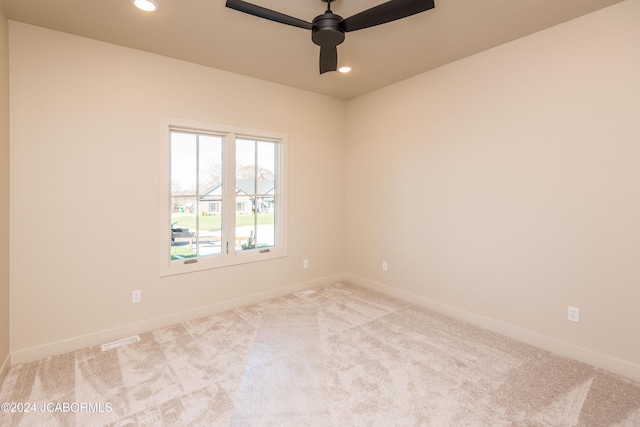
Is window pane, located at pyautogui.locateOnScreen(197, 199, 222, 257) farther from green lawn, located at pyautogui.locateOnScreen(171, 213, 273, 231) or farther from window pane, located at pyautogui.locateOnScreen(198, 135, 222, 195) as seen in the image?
window pane, located at pyautogui.locateOnScreen(198, 135, 222, 195)

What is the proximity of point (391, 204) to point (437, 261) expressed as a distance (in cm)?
89

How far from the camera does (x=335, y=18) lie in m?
2.00

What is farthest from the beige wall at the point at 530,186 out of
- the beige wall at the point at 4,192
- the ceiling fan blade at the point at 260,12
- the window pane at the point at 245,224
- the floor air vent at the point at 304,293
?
the beige wall at the point at 4,192

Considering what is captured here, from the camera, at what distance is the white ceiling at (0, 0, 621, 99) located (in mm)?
2229

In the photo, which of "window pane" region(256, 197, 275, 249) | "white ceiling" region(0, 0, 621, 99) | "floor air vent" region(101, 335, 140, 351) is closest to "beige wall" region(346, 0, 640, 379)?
"white ceiling" region(0, 0, 621, 99)

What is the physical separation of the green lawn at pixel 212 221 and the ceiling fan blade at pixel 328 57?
1976mm

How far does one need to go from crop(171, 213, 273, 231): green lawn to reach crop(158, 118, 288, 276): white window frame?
8 cm

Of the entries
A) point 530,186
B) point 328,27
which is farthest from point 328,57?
point 530,186

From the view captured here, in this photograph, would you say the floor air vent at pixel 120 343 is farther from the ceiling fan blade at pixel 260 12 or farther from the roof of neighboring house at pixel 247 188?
the ceiling fan blade at pixel 260 12

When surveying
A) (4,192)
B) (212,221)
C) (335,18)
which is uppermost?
(335,18)

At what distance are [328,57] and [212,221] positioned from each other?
2106 millimetres

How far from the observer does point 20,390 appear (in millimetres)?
2082

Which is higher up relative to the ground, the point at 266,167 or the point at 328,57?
the point at 328,57

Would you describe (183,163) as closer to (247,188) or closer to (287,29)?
(247,188)
